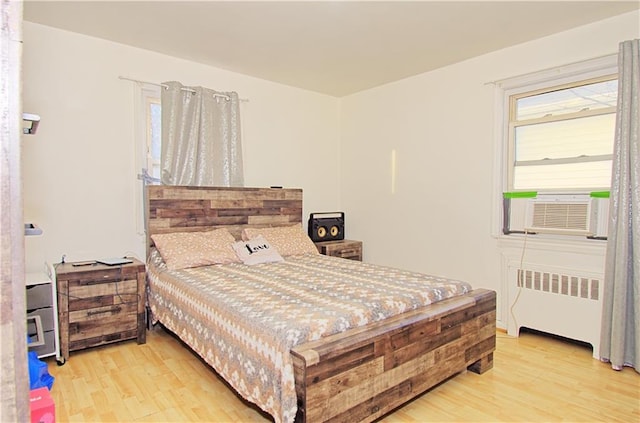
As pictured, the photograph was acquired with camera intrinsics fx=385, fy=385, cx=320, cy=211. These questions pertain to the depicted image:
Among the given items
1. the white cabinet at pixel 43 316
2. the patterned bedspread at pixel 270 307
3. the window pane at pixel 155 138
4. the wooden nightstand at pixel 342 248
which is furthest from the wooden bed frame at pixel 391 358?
the window pane at pixel 155 138

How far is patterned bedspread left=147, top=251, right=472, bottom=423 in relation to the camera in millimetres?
1725

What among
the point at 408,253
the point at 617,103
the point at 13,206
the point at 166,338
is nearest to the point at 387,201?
the point at 408,253

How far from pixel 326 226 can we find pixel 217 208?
1322mm

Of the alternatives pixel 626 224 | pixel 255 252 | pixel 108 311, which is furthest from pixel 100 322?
pixel 626 224

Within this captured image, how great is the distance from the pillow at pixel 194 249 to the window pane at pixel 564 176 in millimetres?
2628

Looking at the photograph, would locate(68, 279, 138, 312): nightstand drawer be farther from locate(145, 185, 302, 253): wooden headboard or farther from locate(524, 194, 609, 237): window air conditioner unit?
locate(524, 194, 609, 237): window air conditioner unit

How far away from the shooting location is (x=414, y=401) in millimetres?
2178

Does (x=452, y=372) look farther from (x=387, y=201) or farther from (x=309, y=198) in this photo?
(x=309, y=198)

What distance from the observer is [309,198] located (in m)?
4.68

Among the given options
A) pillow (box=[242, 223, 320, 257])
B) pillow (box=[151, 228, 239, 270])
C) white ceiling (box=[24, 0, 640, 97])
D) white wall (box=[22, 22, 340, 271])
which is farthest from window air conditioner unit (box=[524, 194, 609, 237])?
white wall (box=[22, 22, 340, 271])

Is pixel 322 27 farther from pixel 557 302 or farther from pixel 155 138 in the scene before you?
pixel 557 302

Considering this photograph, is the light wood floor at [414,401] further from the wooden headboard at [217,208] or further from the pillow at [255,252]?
the wooden headboard at [217,208]

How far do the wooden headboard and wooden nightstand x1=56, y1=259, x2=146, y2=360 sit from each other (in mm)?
530

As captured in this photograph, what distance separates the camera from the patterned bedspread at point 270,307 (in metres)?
1.72
